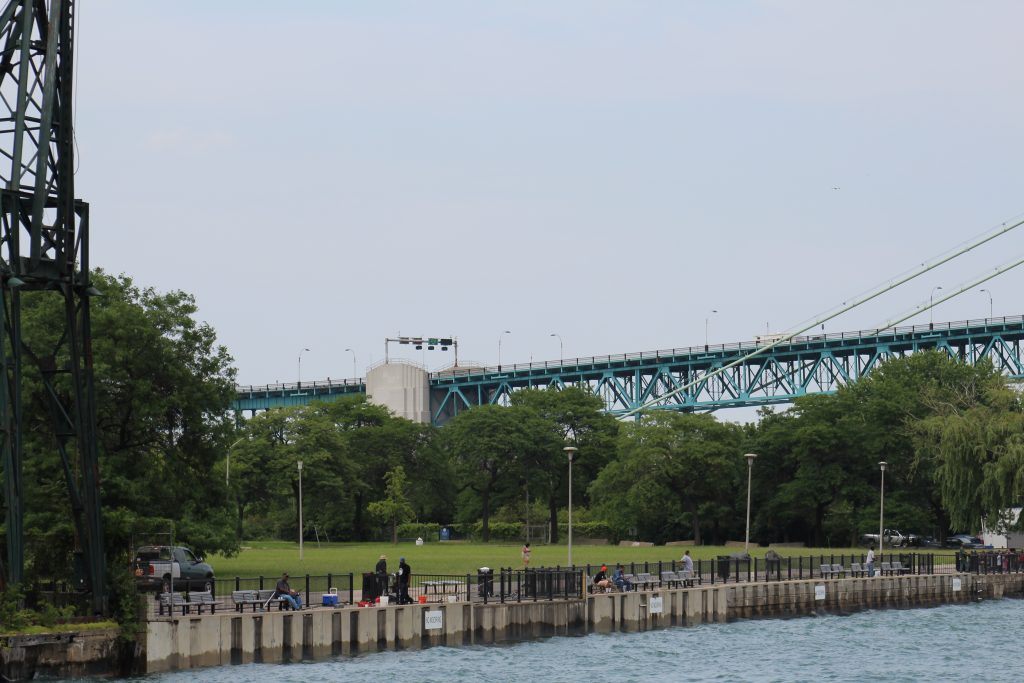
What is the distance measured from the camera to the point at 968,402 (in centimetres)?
9981

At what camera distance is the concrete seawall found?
43.6m

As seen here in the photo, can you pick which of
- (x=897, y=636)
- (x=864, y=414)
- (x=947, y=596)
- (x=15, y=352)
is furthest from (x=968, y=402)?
(x=15, y=352)

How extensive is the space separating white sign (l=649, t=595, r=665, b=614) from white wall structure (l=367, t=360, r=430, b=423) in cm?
10916

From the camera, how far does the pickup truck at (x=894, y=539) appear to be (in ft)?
346

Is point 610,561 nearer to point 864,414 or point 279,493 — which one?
point 864,414

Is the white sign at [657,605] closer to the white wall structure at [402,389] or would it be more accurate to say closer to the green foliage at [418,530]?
the green foliage at [418,530]

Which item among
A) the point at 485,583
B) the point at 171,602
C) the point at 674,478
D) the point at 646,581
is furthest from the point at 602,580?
the point at 674,478

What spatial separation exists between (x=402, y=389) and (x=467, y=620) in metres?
118

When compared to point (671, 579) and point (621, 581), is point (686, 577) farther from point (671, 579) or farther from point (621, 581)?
point (621, 581)

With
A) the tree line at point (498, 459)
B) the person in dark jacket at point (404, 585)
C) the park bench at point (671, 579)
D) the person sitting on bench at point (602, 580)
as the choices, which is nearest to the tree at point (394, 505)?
the tree line at point (498, 459)

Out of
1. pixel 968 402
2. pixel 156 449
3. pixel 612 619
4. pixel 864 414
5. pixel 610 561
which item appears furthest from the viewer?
pixel 864 414

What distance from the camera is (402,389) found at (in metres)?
168

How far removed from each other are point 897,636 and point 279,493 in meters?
67.7

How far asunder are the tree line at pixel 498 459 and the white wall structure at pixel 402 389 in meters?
26.6
